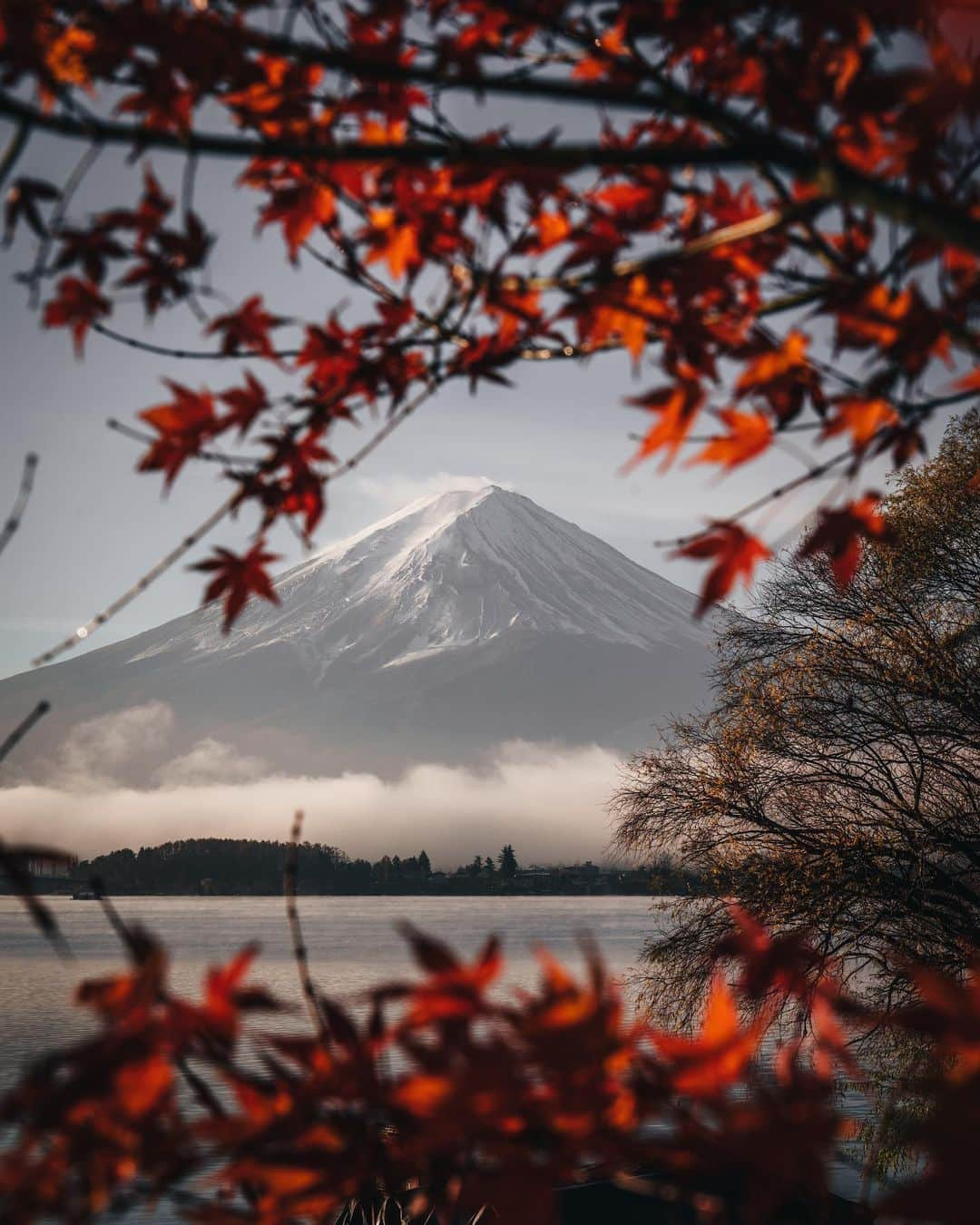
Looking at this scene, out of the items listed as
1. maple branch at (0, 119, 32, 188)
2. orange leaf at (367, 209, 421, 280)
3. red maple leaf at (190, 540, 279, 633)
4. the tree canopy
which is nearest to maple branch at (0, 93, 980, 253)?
maple branch at (0, 119, 32, 188)

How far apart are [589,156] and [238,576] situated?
1063 mm

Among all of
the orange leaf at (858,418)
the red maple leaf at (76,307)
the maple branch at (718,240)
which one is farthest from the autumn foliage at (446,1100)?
the red maple leaf at (76,307)

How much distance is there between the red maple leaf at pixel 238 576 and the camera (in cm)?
203

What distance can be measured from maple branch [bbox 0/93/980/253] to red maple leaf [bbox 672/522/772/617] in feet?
1.68

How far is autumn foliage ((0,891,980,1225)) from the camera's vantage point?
1060 mm

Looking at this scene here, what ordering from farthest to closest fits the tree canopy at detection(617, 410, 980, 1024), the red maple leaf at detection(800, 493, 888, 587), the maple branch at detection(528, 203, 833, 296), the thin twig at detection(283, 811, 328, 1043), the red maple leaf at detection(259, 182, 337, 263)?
the tree canopy at detection(617, 410, 980, 1024) < the red maple leaf at detection(259, 182, 337, 263) < the red maple leaf at detection(800, 493, 888, 587) < the maple branch at detection(528, 203, 833, 296) < the thin twig at detection(283, 811, 328, 1043)

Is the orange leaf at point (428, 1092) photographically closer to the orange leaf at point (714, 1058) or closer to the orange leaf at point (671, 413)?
the orange leaf at point (714, 1058)

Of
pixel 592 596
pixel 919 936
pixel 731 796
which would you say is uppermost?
pixel 592 596

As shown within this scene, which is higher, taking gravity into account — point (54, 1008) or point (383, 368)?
point (383, 368)

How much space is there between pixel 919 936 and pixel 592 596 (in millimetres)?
182334

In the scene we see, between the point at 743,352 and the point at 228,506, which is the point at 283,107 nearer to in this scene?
the point at 228,506

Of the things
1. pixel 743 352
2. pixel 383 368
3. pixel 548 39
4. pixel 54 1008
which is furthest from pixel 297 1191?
pixel 54 1008

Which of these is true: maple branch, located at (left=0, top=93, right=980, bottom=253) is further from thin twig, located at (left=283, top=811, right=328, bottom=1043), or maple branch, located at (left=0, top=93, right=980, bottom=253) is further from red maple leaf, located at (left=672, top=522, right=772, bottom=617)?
thin twig, located at (left=283, top=811, right=328, bottom=1043)

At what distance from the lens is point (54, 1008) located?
51375 millimetres
